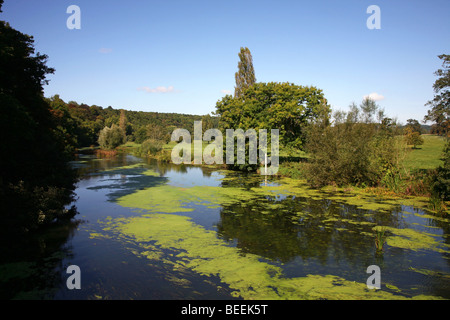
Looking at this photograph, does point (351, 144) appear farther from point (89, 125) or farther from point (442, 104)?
point (89, 125)

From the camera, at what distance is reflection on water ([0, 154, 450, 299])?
6191 millimetres

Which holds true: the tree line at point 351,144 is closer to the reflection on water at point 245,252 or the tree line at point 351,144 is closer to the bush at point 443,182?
the bush at point 443,182

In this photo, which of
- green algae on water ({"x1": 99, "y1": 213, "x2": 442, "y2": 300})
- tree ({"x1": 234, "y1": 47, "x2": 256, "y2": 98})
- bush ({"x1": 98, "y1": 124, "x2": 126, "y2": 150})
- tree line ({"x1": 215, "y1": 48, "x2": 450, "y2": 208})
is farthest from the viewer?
bush ({"x1": 98, "y1": 124, "x2": 126, "y2": 150})

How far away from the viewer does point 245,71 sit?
35.7 meters

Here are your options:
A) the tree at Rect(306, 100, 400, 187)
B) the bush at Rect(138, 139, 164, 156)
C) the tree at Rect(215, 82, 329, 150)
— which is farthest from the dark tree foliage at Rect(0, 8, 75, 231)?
the bush at Rect(138, 139, 164, 156)

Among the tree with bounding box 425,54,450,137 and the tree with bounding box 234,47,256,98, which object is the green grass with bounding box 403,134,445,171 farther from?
the tree with bounding box 234,47,256,98

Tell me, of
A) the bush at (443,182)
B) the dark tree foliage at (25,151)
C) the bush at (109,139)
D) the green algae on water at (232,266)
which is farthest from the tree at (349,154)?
the bush at (109,139)

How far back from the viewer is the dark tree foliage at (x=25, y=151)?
885 centimetres

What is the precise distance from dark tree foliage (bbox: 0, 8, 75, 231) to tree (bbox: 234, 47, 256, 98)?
25569 millimetres

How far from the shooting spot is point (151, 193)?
1733 centimetres

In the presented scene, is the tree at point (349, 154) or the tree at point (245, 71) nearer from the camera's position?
the tree at point (349, 154)

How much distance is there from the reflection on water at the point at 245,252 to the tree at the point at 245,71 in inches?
974
